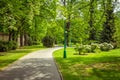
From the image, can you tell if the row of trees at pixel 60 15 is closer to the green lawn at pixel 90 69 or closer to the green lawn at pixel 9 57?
the green lawn at pixel 9 57

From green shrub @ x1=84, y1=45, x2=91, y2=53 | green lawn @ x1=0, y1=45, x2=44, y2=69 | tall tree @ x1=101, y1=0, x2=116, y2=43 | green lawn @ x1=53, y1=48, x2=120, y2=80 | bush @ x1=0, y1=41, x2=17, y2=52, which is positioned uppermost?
tall tree @ x1=101, y1=0, x2=116, y2=43

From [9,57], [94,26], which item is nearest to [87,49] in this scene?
[9,57]

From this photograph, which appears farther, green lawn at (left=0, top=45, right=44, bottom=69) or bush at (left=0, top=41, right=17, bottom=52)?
bush at (left=0, top=41, right=17, bottom=52)

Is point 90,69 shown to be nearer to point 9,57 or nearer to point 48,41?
point 9,57

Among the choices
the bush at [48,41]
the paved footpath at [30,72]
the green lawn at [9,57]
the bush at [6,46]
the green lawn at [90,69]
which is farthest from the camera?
the bush at [48,41]

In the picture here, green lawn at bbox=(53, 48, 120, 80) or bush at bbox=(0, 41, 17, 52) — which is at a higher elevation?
bush at bbox=(0, 41, 17, 52)

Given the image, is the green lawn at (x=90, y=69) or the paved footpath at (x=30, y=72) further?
the green lawn at (x=90, y=69)

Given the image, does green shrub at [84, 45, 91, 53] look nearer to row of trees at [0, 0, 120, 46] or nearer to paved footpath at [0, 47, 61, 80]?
row of trees at [0, 0, 120, 46]

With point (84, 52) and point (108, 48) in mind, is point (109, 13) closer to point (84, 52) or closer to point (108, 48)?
point (108, 48)

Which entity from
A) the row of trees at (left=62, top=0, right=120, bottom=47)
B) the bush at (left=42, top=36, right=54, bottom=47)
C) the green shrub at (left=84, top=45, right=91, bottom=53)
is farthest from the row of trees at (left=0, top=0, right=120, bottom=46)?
the green shrub at (left=84, top=45, right=91, bottom=53)

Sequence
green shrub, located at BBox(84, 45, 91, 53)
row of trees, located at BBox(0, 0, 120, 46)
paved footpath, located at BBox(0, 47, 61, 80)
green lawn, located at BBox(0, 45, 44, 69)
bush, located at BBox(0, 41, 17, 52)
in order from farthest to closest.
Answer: bush, located at BBox(0, 41, 17, 52), green shrub, located at BBox(84, 45, 91, 53), row of trees, located at BBox(0, 0, 120, 46), green lawn, located at BBox(0, 45, 44, 69), paved footpath, located at BBox(0, 47, 61, 80)

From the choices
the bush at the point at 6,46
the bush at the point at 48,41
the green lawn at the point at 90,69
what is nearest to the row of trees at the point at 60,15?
the bush at the point at 6,46

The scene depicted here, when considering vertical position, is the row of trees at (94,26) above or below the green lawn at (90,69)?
above

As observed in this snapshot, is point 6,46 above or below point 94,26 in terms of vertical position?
below
